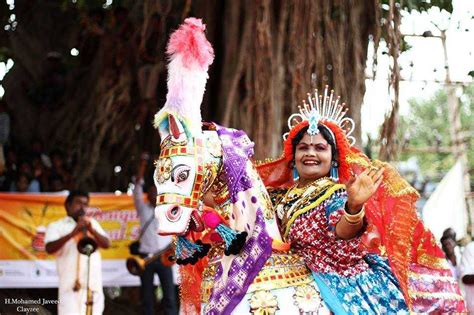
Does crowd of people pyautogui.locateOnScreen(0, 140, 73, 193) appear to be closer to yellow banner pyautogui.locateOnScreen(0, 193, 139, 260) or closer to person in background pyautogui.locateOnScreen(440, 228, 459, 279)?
yellow banner pyautogui.locateOnScreen(0, 193, 139, 260)

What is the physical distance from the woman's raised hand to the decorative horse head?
0.41 meters

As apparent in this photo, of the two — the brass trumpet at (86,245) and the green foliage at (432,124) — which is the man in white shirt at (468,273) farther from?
the green foliage at (432,124)

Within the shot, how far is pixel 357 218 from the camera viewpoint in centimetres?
433

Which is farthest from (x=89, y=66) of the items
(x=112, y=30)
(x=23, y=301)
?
(x=23, y=301)

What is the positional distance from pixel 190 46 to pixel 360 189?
99 centimetres

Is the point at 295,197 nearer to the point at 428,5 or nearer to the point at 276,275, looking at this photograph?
the point at 276,275

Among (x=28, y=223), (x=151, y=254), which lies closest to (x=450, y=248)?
(x=151, y=254)

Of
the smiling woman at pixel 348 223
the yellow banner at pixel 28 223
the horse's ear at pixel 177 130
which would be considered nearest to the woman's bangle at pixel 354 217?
the smiling woman at pixel 348 223

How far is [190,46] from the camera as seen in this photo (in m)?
4.33

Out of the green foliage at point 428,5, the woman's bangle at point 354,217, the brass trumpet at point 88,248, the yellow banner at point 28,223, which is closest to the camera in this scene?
the woman's bangle at point 354,217

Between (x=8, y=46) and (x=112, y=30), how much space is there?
1366 millimetres

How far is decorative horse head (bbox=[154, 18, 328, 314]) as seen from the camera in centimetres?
417

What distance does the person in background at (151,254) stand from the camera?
9414 millimetres

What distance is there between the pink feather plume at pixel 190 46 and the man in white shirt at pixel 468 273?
5042 millimetres
